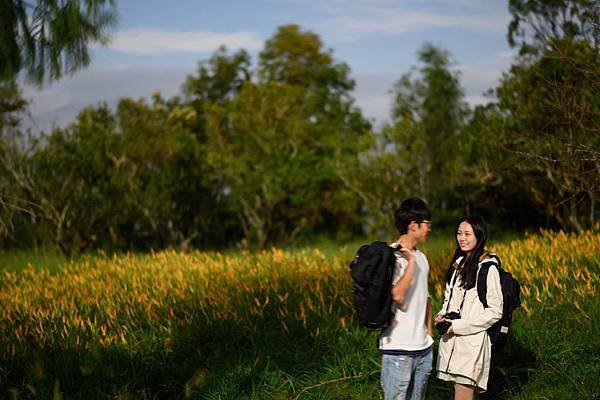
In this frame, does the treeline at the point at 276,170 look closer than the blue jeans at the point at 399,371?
No

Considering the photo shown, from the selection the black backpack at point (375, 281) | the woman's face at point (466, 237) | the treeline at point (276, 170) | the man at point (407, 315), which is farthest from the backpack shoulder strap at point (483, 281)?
the treeline at point (276, 170)

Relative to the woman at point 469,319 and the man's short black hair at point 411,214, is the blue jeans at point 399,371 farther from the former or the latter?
the man's short black hair at point 411,214

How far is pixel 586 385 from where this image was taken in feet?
19.4

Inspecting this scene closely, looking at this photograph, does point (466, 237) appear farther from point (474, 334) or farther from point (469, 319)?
point (474, 334)

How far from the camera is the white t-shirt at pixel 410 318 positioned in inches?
169

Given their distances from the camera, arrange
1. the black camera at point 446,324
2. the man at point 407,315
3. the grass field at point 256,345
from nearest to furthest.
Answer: the man at point 407,315
the black camera at point 446,324
the grass field at point 256,345

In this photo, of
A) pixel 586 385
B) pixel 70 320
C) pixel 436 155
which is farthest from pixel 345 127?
pixel 586 385

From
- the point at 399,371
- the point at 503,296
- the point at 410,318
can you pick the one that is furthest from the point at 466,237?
the point at 399,371

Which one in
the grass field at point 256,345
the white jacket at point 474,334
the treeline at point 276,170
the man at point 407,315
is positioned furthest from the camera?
the treeline at point 276,170

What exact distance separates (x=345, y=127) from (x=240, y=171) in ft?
21.6

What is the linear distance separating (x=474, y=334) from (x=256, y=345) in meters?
2.71

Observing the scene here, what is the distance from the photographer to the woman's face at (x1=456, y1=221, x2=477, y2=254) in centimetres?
490

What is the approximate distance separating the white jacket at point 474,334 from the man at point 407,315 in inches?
22.4

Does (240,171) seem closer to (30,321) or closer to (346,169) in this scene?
(346,169)
